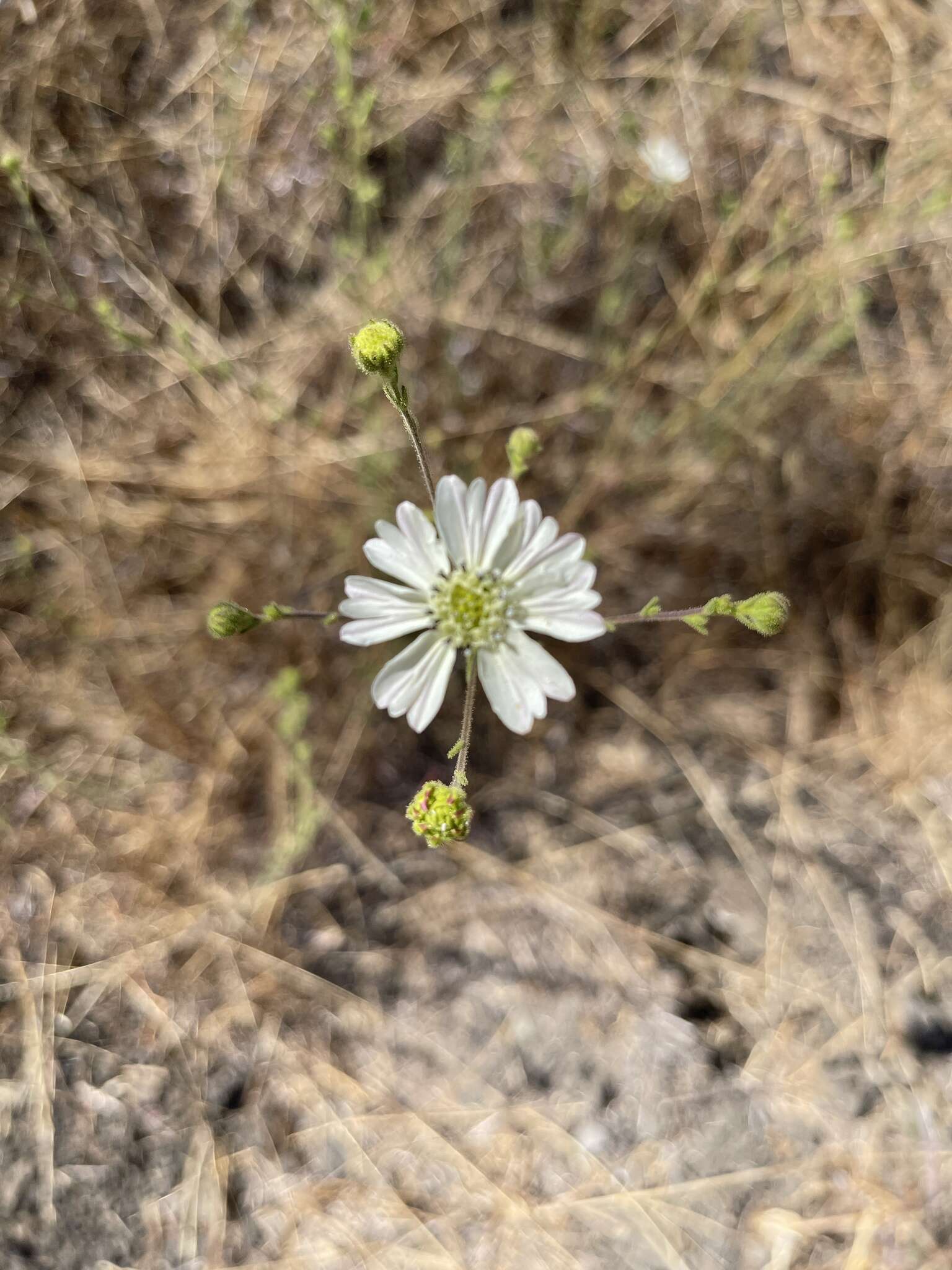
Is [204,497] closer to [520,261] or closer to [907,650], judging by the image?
[520,261]

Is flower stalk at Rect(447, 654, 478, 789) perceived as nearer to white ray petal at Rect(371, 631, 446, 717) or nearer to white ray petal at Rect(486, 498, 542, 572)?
white ray petal at Rect(371, 631, 446, 717)

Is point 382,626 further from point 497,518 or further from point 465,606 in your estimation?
point 497,518

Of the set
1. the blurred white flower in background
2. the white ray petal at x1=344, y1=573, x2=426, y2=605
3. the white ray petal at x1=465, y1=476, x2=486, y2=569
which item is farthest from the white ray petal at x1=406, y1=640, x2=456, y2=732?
the blurred white flower in background

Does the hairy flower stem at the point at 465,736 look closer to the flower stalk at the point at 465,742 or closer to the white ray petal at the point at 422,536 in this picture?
the flower stalk at the point at 465,742

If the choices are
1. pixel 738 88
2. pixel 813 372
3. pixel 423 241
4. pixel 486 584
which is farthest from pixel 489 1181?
pixel 738 88

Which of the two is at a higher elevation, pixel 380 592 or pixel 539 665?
pixel 380 592

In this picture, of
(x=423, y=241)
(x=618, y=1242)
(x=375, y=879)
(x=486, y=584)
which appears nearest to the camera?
(x=486, y=584)

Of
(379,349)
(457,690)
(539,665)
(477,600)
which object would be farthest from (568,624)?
(457,690)
